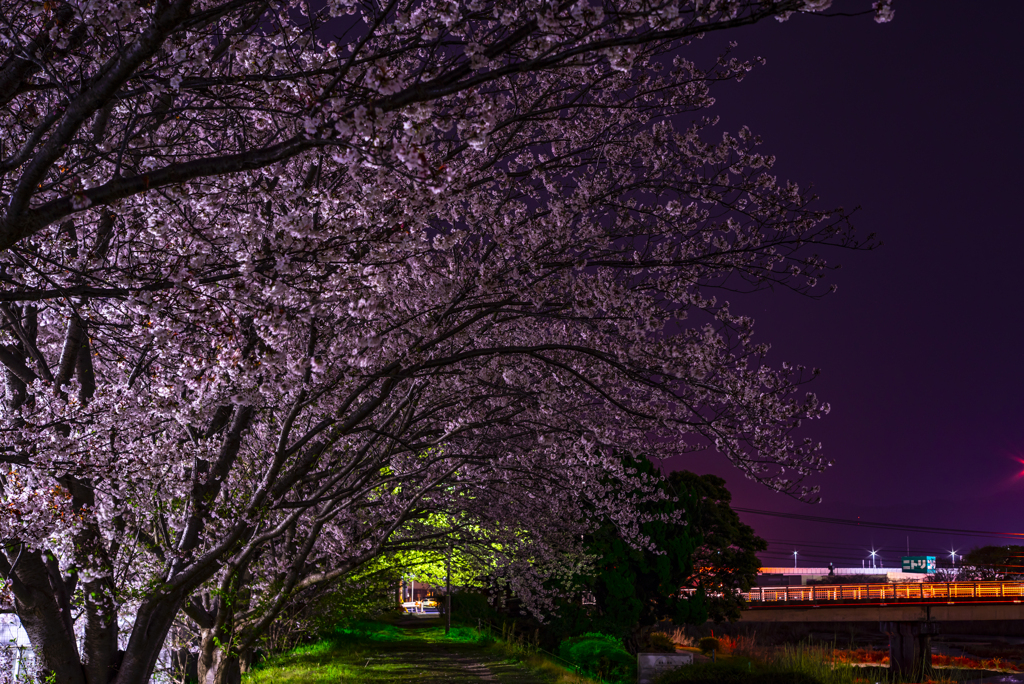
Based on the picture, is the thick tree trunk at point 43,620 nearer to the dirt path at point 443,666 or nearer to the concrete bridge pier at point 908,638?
the dirt path at point 443,666

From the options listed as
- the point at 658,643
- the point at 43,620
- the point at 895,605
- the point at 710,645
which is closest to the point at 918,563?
the point at 895,605

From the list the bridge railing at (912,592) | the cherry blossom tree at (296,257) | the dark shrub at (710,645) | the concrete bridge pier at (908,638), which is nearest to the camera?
the cherry blossom tree at (296,257)

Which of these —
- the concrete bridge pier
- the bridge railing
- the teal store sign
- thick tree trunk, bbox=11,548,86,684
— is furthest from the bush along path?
the teal store sign

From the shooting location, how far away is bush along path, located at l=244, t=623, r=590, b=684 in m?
17.7

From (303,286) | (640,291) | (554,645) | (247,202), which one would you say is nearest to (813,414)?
(640,291)

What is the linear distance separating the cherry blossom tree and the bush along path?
9336 millimetres

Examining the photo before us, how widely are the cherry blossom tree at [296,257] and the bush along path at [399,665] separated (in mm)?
9336

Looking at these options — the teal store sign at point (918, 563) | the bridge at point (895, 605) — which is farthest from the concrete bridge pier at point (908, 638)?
the teal store sign at point (918, 563)

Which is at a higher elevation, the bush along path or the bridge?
the bush along path

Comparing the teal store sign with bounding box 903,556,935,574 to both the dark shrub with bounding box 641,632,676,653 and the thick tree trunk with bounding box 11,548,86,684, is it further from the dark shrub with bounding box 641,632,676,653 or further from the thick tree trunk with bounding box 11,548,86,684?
the thick tree trunk with bounding box 11,548,86,684

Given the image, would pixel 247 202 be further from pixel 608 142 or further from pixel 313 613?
pixel 313 613

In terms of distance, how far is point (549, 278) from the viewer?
7.42 metres

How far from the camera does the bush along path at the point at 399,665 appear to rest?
17.7 metres

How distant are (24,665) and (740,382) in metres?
10.0
